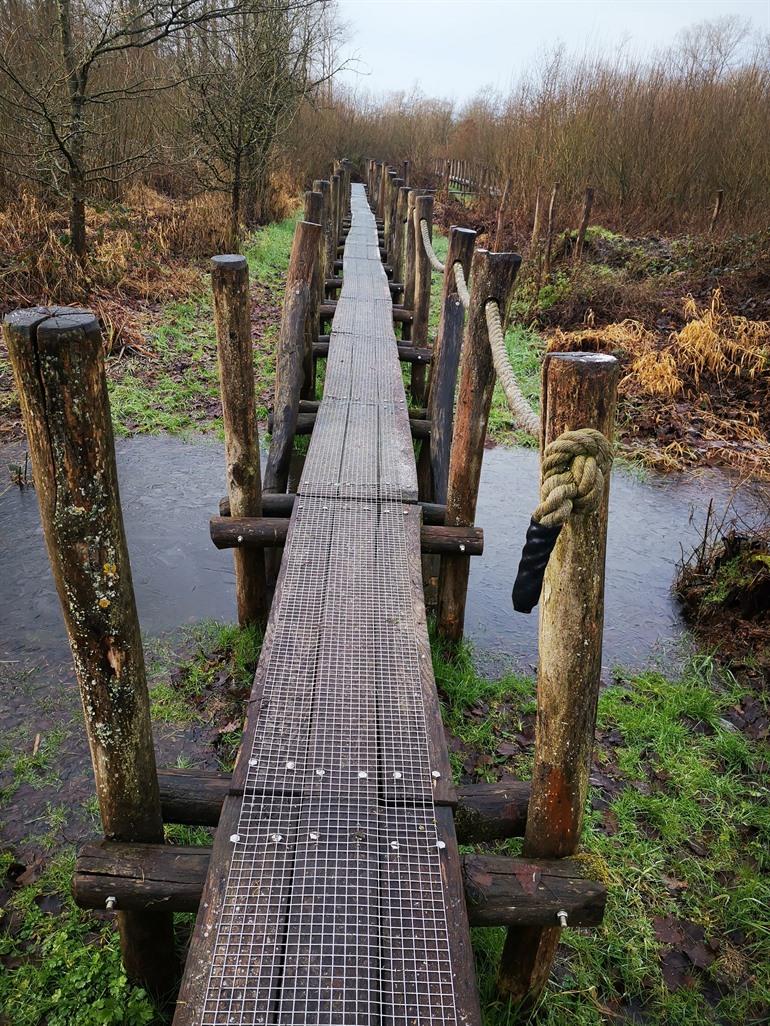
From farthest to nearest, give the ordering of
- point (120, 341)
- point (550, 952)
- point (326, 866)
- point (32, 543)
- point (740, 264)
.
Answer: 1. point (740, 264)
2. point (120, 341)
3. point (32, 543)
4. point (550, 952)
5. point (326, 866)

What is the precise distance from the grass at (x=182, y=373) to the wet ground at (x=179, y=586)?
475 millimetres

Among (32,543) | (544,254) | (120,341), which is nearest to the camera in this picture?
(32,543)

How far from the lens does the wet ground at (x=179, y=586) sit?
3.48 m

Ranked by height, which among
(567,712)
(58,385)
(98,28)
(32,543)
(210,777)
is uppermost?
(98,28)

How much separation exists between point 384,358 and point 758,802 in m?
4.23

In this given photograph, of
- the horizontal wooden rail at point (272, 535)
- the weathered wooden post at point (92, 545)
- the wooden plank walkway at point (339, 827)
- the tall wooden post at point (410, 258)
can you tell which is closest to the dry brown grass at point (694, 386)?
the tall wooden post at point (410, 258)

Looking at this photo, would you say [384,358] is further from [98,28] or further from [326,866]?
[98,28]

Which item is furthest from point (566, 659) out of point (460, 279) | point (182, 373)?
point (182, 373)

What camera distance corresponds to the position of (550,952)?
2266 millimetres

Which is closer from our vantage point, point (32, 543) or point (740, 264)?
point (32, 543)

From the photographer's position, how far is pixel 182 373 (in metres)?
8.55

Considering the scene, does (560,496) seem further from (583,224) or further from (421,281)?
(583,224)

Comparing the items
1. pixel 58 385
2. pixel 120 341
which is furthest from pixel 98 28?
pixel 58 385

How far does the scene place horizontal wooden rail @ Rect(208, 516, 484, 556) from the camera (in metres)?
3.78
